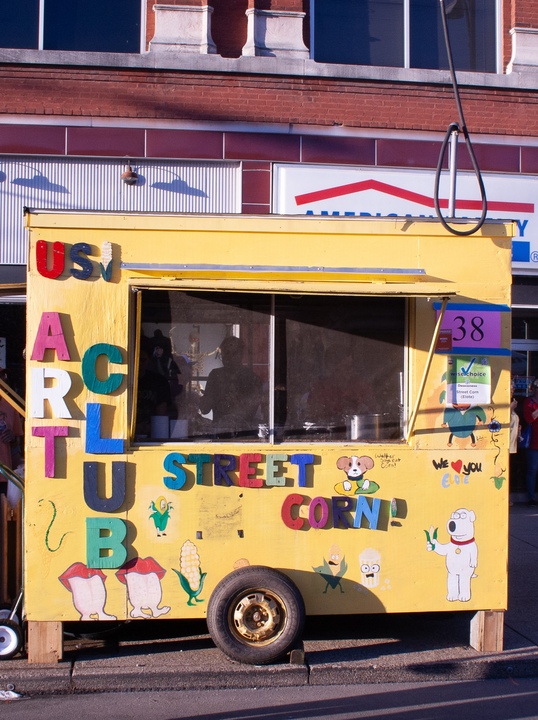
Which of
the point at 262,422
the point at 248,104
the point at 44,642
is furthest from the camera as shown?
the point at 248,104

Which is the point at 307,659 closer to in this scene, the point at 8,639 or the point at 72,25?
the point at 8,639

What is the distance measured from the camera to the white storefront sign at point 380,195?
10.9m

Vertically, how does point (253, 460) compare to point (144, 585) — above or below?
above

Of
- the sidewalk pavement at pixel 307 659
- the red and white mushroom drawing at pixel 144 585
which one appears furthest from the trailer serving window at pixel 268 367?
the sidewalk pavement at pixel 307 659

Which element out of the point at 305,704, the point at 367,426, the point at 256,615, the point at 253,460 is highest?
the point at 367,426

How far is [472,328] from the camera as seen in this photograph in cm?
549

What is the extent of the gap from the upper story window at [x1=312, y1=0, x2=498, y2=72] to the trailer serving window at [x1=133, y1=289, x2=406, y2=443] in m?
7.17

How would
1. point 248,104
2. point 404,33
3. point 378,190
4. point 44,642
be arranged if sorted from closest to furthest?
1. point 44,642
2. point 248,104
3. point 378,190
4. point 404,33

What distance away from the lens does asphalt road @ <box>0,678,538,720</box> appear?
15.1 ft

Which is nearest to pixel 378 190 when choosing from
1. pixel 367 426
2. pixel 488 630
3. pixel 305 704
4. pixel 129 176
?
pixel 129 176

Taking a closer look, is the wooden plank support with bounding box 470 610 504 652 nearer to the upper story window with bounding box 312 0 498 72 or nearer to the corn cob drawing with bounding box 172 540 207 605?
the corn cob drawing with bounding box 172 540 207 605

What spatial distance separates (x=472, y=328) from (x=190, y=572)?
2.62 metres

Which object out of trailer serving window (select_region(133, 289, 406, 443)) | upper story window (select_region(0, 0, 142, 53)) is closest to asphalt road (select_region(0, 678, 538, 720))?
A: trailer serving window (select_region(133, 289, 406, 443))

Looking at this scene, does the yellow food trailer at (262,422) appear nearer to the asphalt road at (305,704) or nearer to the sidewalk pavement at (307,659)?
the sidewalk pavement at (307,659)
